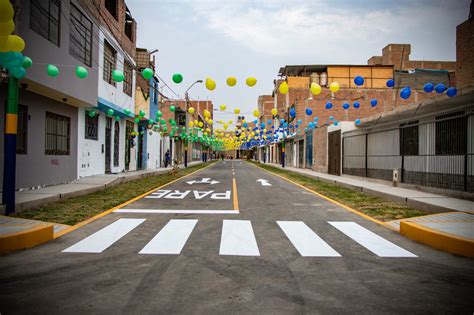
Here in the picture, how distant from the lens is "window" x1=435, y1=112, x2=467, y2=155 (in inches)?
520

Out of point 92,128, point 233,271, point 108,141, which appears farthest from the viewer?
point 108,141

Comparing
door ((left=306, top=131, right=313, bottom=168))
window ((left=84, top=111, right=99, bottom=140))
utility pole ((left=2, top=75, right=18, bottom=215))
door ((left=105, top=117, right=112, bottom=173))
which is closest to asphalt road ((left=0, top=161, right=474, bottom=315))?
utility pole ((left=2, top=75, right=18, bottom=215))

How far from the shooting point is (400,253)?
543 cm

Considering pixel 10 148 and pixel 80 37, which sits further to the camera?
pixel 80 37

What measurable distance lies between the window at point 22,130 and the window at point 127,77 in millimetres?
11150

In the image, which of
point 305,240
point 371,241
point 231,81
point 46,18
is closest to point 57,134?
point 46,18

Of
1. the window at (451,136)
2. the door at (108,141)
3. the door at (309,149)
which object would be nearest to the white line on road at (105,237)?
the window at (451,136)

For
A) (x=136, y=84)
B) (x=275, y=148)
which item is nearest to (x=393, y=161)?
(x=136, y=84)

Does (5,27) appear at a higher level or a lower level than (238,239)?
higher

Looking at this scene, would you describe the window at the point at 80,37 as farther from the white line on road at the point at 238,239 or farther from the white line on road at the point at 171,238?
the white line on road at the point at 238,239

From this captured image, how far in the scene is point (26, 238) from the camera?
5605 millimetres

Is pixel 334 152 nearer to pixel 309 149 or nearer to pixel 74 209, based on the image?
pixel 309 149

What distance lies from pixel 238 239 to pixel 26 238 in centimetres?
360

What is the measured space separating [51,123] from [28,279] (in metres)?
11.7
